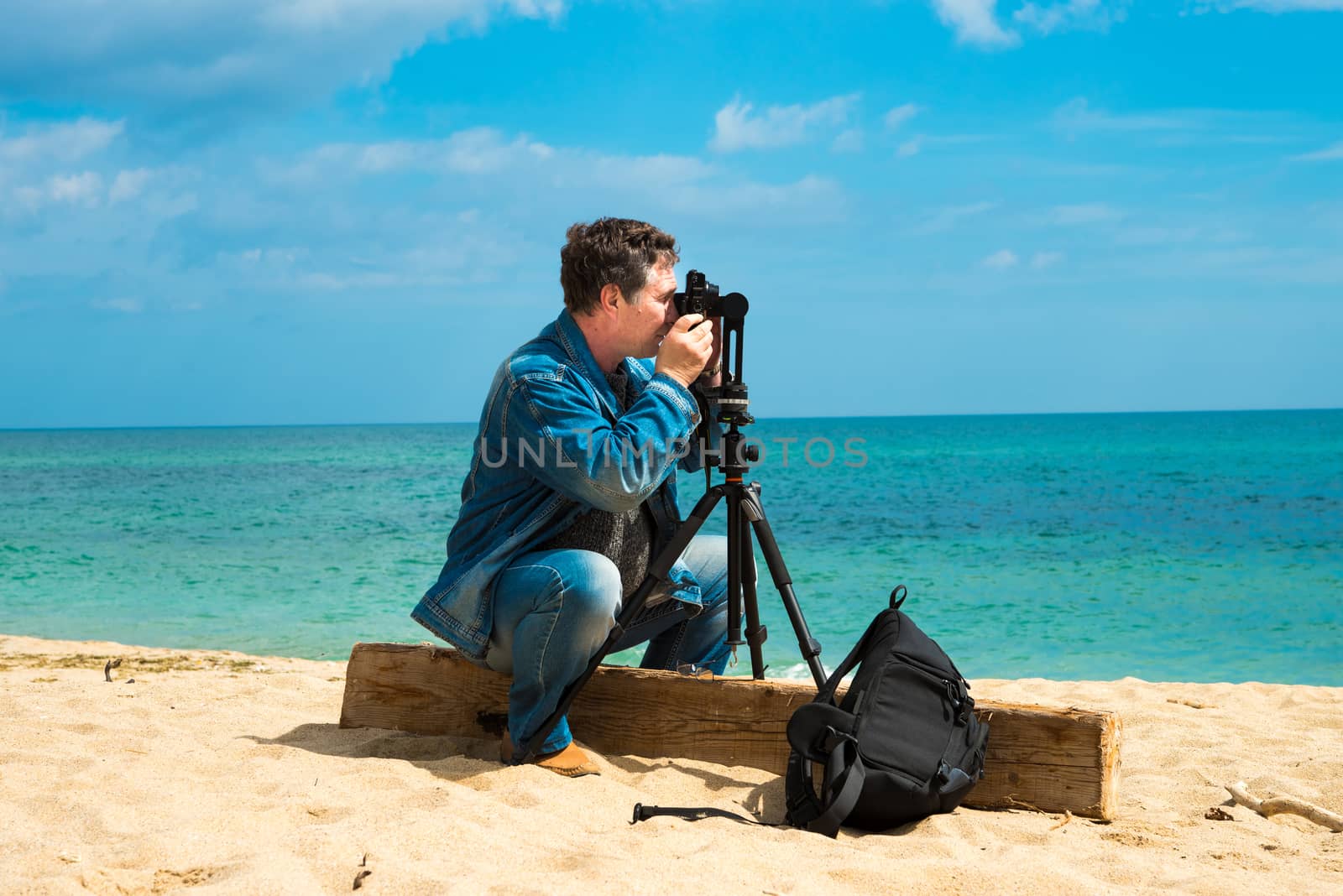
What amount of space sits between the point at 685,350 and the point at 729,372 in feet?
0.51

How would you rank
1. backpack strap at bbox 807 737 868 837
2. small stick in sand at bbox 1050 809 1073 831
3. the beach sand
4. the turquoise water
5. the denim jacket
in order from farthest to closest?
1. the turquoise water
2. the denim jacket
3. small stick in sand at bbox 1050 809 1073 831
4. backpack strap at bbox 807 737 868 837
5. the beach sand

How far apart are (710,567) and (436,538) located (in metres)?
10.2

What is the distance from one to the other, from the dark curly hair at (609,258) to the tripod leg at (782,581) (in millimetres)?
621

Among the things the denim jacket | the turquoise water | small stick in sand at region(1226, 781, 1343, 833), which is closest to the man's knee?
the denim jacket

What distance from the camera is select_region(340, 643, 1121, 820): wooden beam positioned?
2.28m

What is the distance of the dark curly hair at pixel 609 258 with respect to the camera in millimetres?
2572

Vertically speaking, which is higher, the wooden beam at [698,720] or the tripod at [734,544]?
the tripod at [734,544]

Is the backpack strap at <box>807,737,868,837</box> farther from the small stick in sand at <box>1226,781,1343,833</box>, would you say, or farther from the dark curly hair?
the dark curly hair

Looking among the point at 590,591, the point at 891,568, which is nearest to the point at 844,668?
the point at 590,591

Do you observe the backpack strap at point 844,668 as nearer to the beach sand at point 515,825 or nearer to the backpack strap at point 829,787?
the backpack strap at point 829,787

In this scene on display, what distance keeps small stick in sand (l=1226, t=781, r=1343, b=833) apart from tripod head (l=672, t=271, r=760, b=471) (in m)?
1.39

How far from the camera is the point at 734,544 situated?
2584 mm

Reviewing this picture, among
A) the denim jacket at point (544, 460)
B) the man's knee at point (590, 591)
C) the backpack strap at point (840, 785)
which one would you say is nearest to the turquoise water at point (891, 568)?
the denim jacket at point (544, 460)

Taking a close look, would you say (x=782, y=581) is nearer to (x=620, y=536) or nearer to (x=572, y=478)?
(x=620, y=536)
